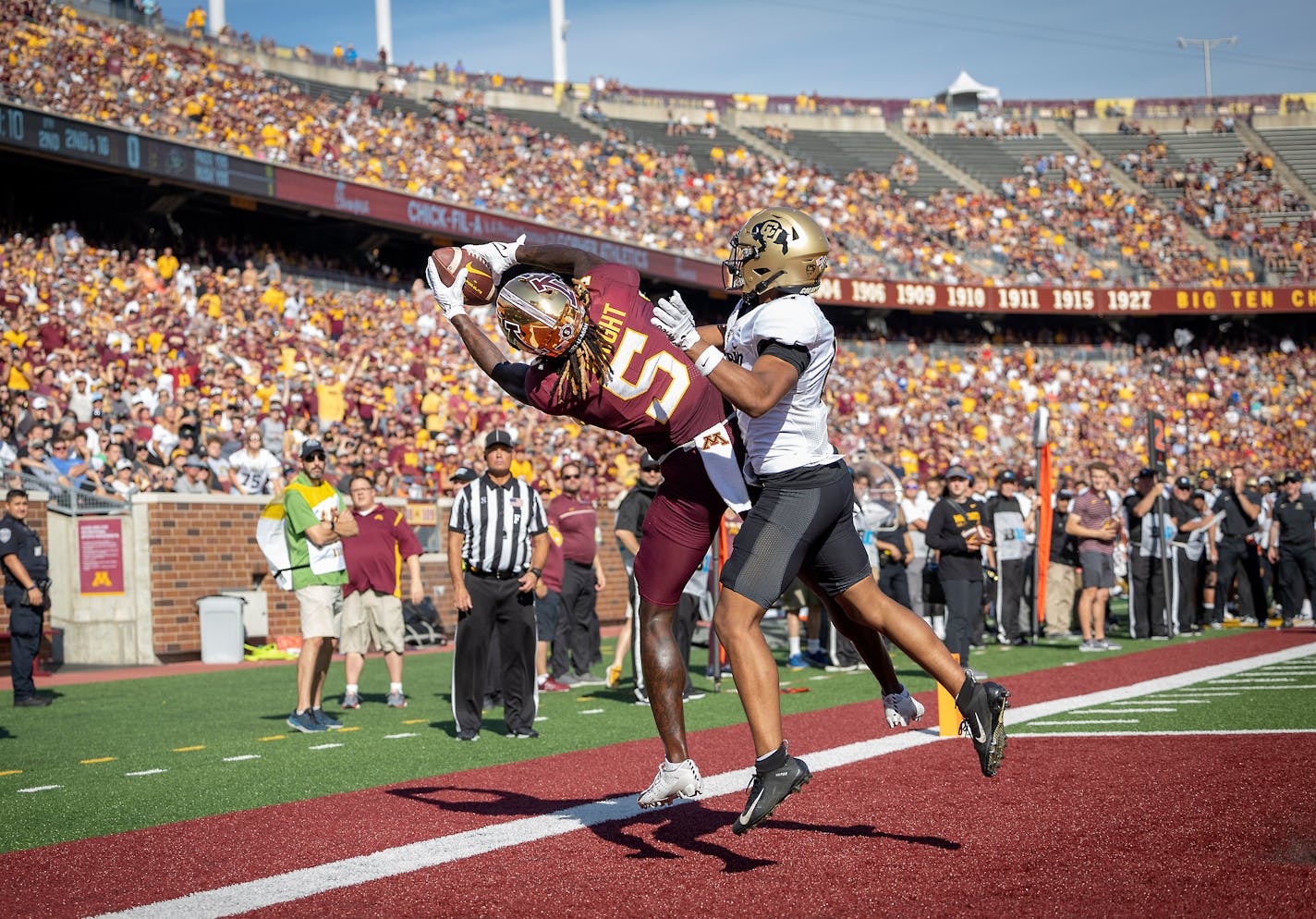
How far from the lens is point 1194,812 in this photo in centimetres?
509

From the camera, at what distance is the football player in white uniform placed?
15.5 feet

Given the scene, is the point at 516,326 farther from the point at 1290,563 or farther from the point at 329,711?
the point at 1290,563

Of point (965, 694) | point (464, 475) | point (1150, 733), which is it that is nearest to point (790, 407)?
point (965, 694)

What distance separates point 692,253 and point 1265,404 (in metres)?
16.9

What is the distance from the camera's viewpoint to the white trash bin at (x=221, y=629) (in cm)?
1591

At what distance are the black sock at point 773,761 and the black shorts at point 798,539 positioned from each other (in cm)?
51

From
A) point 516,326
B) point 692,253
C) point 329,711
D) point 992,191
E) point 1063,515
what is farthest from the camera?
point 992,191

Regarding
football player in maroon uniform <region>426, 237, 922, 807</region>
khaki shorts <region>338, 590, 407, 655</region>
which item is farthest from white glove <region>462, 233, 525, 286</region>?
khaki shorts <region>338, 590, 407, 655</region>

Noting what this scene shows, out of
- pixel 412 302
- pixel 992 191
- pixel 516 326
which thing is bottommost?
pixel 516 326

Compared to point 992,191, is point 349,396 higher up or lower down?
lower down

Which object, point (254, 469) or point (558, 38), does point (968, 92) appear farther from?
point (254, 469)

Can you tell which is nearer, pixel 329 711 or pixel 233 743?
pixel 233 743

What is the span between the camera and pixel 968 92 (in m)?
53.6

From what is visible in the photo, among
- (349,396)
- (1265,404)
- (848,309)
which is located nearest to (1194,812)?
(349,396)
